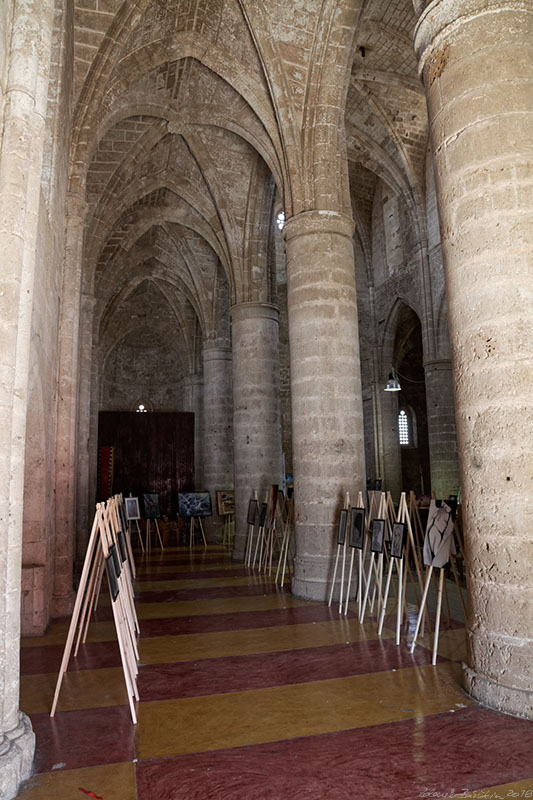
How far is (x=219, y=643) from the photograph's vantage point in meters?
6.01

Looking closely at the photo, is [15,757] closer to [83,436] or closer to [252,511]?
[252,511]

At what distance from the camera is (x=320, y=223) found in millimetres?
8719

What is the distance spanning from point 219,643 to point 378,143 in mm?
14040

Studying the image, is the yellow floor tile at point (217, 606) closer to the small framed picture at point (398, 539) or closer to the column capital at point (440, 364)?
the small framed picture at point (398, 539)

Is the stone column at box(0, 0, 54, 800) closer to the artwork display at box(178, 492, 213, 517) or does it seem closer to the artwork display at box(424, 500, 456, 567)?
the artwork display at box(424, 500, 456, 567)

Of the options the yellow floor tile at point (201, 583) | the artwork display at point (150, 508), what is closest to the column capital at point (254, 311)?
the artwork display at point (150, 508)

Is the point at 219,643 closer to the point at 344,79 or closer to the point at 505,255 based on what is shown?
the point at 505,255

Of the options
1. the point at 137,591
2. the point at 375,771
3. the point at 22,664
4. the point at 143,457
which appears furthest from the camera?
the point at 143,457

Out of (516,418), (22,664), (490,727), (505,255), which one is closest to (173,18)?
(505,255)

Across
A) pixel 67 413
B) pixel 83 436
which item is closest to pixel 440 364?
pixel 83 436

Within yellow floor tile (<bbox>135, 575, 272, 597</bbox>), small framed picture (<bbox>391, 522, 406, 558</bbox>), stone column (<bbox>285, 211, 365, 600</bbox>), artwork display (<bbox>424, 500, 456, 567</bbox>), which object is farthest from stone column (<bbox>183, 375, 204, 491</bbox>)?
artwork display (<bbox>424, 500, 456, 567</bbox>)

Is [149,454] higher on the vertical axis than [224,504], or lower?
higher

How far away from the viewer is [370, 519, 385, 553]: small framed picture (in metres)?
6.32

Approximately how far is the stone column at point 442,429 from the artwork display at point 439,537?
10.4 m
